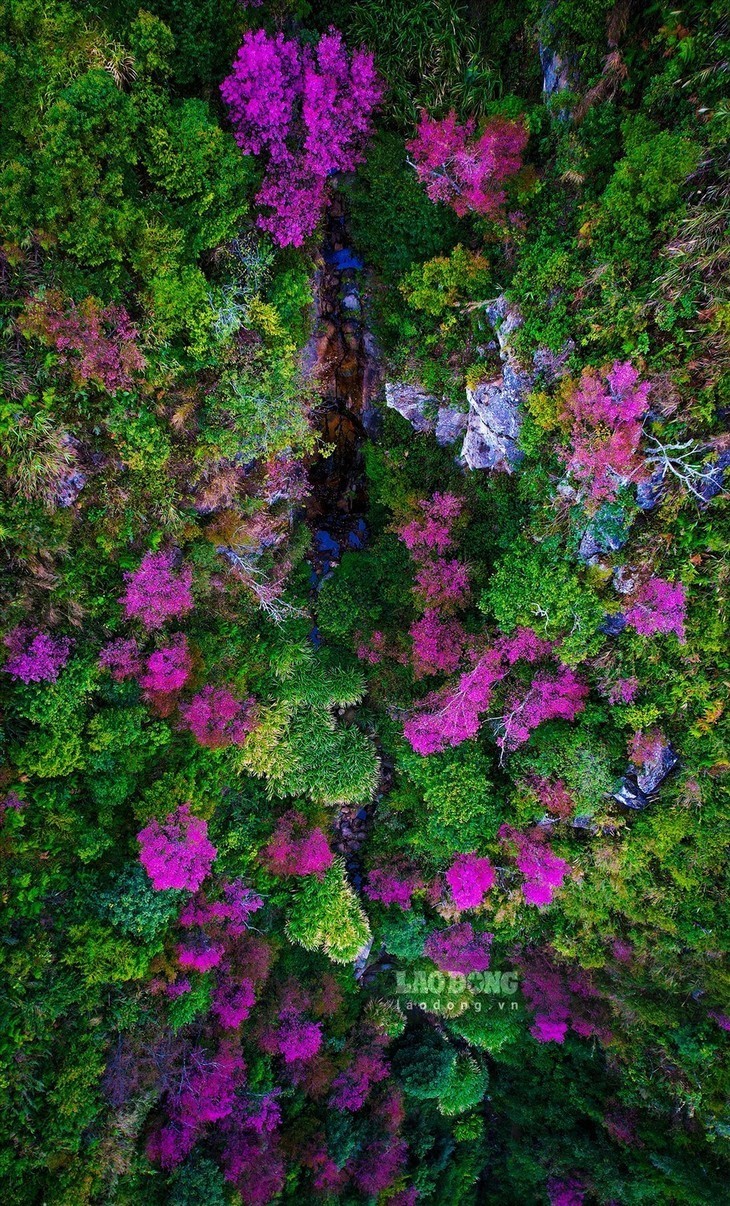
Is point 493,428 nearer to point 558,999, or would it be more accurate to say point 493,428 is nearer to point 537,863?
point 537,863

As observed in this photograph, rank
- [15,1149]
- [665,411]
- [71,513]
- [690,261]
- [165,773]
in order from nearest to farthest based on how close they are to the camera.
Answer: [690,261] < [665,411] < [15,1149] < [71,513] < [165,773]

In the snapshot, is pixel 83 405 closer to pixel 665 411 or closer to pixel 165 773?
pixel 165 773

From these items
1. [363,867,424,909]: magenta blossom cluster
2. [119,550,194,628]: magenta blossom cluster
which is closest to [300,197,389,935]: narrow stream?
[363,867,424,909]: magenta blossom cluster

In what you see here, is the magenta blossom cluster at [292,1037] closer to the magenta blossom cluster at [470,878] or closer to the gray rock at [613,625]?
the magenta blossom cluster at [470,878]

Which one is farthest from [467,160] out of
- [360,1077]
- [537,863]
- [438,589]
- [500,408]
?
[360,1077]

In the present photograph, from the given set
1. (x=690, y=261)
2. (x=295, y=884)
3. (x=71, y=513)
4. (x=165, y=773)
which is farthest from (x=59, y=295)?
(x=295, y=884)
